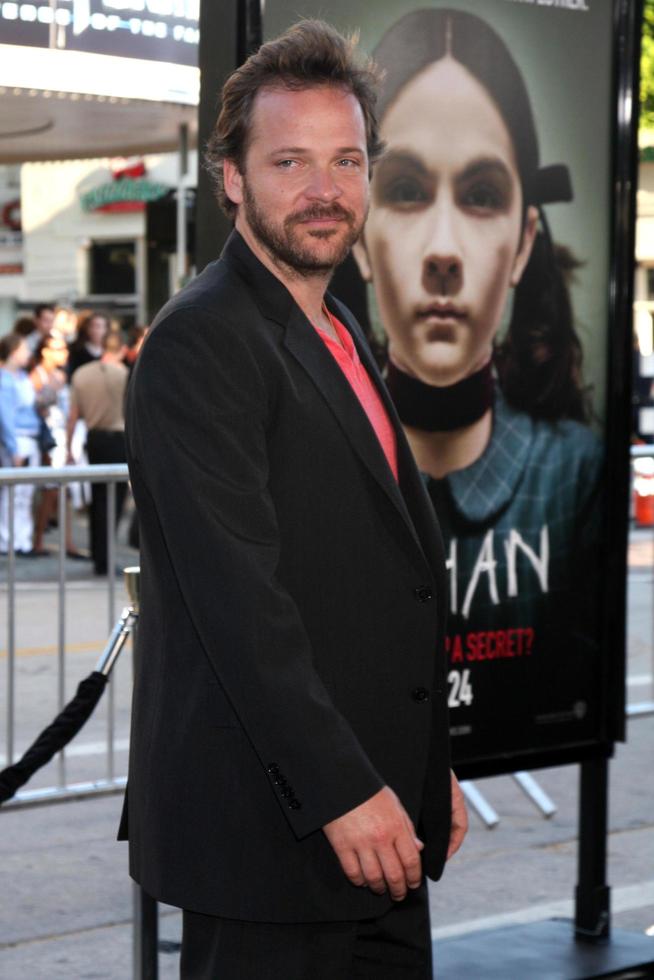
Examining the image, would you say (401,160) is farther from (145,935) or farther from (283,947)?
(283,947)

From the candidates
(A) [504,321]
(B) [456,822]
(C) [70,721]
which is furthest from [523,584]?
(B) [456,822]

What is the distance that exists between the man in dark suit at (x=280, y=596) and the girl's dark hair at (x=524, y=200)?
1.26 metres

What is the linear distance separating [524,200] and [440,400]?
1.77 feet

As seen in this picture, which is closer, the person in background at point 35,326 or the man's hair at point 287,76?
the man's hair at point 287,76

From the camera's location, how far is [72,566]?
617cm

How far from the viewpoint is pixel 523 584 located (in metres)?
4.29

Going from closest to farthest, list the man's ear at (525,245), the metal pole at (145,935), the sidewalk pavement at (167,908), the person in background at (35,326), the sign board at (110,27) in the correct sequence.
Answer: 1. the metal pole at (145,935)
2. the man's ear at (525,245)
3. the sidewalk pavement at (167,908)
4. the sign board at (110,27)
5. the person in background at (35,326)

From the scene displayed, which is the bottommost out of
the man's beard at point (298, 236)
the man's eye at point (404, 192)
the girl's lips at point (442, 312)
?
the girl's lips at point (442, 312)

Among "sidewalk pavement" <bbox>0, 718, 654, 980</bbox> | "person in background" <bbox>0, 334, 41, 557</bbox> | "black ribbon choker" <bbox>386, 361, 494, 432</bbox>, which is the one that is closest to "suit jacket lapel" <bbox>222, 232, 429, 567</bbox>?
"black ribbon choker" <bbox>386, 361, 494, 432</bbox>

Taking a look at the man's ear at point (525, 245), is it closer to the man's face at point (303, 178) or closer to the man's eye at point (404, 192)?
the man's eye at point (404, 192)

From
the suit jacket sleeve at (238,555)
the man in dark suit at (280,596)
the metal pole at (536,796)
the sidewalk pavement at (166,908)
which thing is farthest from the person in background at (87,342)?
the suit jacket sleeve at (238,555)

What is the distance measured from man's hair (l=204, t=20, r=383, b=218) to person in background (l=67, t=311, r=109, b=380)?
13.2 m

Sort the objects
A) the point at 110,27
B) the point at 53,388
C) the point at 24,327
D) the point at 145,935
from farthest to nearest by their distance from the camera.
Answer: the point at 24,327 → the point at 53,388 → the point at 110,27 → the point at 145,935

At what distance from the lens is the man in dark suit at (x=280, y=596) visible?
93.0 inches
